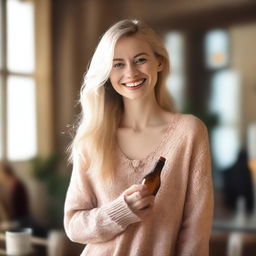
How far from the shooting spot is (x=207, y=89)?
3.45 meters

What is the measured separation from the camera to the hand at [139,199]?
0.79 m

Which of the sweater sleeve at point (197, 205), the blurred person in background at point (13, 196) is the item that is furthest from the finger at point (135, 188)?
the blurred person in background at point (13, 196)

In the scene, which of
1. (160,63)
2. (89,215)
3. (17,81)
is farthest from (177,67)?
(89,215)

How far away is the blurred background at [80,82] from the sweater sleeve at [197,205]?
2.10 meters

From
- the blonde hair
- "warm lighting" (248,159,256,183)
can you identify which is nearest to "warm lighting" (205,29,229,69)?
"warm lighting" (248,159,256,183)

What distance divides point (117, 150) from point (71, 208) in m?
0.14

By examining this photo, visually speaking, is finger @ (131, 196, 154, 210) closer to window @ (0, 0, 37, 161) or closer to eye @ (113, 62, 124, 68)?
eye @ (113, 62, 124, 68)

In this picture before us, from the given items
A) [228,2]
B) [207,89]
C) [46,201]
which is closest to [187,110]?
[207,89]

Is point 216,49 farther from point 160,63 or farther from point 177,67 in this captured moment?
point 160,63

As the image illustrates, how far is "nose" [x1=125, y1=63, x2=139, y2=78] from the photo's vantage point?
854 mm

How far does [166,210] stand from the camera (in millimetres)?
Result: 835

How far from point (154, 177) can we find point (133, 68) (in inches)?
7.9

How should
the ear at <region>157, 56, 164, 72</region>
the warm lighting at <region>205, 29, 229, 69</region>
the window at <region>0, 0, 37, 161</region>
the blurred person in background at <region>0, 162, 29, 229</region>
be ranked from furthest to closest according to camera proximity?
the window at <region>0, 0, 37, 161</region> < the blurred person in background at <region>0, 162, 29, 229</region> < the warm lighting at <region>205, 29, 229, 69</region> < the ear at <region>157, 56, 164, 72</region>

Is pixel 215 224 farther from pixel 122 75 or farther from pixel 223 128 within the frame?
pixel 122 75
